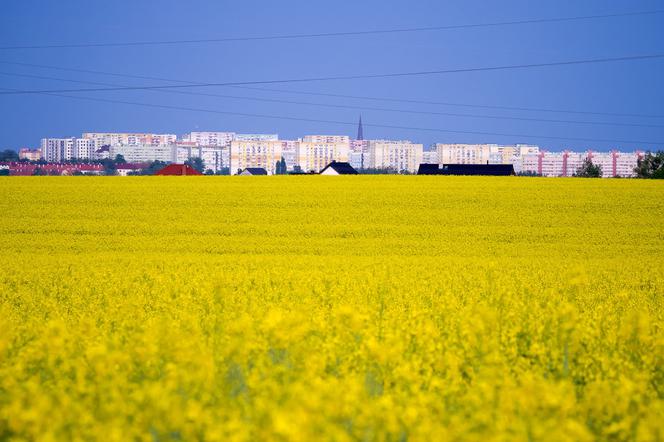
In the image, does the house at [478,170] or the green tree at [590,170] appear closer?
the house at [478,170]

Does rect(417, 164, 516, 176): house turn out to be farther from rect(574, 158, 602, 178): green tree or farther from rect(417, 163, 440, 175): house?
rect(574, 158, 602, 178): green tree

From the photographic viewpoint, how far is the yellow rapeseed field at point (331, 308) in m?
4.72

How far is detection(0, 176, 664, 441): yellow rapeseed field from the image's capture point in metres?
4.72

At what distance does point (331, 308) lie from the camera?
11.2 m

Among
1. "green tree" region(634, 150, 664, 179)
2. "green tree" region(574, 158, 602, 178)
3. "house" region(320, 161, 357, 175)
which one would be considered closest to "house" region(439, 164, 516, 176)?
"house" region(320, 161, 357, 175)

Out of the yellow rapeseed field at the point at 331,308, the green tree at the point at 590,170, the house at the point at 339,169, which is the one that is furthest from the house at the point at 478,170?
the yellow rapeseed field at the point at 331,308

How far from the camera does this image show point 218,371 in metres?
6.27

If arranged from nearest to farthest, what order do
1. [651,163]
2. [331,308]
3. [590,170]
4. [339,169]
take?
1. [331,308]
2. [339,169]
3. [651,163]
4. [590,170]

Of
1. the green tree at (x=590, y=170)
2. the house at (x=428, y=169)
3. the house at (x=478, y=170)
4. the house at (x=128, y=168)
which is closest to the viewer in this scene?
the house at (x=478, y=170)

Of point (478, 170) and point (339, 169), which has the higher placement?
point (339, 169)

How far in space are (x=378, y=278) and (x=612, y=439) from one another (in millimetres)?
8926

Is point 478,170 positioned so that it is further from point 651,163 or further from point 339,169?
point 651,163

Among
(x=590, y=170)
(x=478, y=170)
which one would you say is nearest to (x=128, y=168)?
(x=478, y=170)

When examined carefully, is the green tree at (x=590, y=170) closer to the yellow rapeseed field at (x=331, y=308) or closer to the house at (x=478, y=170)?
the house at (x=478, y=170)
